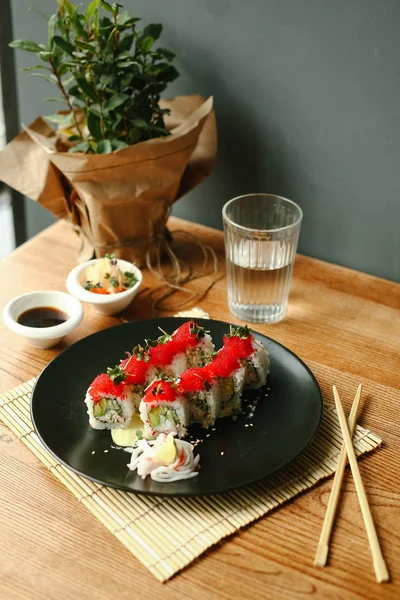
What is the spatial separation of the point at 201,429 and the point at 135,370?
0.14 metres

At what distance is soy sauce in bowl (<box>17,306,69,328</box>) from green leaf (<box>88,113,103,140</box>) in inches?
14.2

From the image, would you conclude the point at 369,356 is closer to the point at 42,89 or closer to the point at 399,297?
the point at 399,297

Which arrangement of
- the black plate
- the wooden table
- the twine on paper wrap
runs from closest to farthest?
the wooden table → the black plate → the twine on paper wrap

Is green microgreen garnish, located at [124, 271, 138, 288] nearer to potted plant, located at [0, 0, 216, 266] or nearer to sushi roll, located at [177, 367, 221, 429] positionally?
potted plant, located at [0, 0, 216, 266]

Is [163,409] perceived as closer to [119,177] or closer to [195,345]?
[195,345]

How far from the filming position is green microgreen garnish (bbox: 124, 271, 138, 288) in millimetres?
1425

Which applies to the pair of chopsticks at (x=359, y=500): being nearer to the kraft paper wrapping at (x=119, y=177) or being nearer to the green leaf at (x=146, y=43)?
the kraft paper wrapping at (x=119, y=177)

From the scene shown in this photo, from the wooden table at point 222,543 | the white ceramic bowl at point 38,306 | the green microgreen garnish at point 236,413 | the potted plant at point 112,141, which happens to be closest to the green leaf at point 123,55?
the potted plant at point 112,141

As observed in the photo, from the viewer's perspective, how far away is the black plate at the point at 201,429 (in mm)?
984

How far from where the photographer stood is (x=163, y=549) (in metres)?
0.92

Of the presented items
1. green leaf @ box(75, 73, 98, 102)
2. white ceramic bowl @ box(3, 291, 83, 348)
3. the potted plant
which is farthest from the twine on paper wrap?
green leaf @ box(75, 73, 98, 102)

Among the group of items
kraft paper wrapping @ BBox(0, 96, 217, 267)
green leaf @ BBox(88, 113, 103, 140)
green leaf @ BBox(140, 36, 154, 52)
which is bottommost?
kraft paper wrapping @ BBox(0, 96, 217, 267)

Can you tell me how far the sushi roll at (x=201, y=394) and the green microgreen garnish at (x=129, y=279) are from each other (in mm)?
379

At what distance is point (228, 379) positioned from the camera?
3.62 ft
